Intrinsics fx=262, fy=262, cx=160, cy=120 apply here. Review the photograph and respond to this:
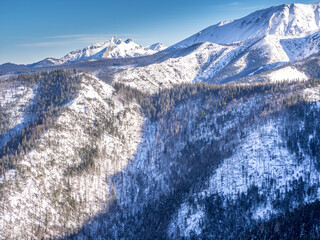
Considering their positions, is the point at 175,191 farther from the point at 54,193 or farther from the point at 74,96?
the point at 74,96

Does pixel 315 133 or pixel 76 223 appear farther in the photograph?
pixel 315 133

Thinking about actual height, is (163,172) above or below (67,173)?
below

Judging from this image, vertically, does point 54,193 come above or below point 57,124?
below

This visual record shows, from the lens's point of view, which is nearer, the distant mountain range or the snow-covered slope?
the snow-covered slope

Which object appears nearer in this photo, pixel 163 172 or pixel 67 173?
pixel 67 173

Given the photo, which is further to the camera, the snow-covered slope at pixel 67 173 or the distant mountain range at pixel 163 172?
the distant mountain range at pixel 163 172

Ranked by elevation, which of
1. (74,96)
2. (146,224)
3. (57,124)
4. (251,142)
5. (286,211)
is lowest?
(146,224)

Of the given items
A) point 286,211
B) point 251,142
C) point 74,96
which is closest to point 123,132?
point 74,96

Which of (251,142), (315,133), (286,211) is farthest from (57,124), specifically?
(315,133)

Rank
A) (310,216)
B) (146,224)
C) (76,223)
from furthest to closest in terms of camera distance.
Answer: (146,224) < (76,223) < (310,216)

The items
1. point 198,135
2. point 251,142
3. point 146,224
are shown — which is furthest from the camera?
point 198,135
